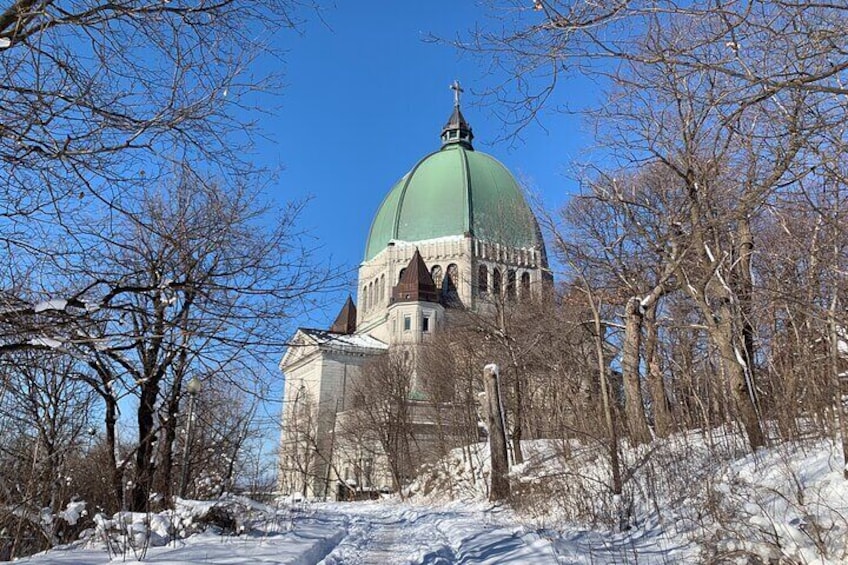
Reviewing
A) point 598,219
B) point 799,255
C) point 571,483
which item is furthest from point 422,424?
point 799,255

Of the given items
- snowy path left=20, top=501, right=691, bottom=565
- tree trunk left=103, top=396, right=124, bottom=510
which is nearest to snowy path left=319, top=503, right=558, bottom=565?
snowy path left=20, top=501, right=691, bottom=565

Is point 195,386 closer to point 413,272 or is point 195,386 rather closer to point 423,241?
point 413,272

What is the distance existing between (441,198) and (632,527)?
48.8 m

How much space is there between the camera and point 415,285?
1959 inches

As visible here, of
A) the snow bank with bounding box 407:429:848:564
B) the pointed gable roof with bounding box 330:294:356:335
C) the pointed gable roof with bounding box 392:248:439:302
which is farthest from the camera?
the pointed gable roof with bounding box 330:294:356:335

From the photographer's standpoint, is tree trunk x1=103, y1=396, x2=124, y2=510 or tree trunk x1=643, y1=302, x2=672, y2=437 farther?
tree trunk x1=643, y1=302, x2=672, y2=437

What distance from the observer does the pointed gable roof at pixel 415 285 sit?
49500 millimetres

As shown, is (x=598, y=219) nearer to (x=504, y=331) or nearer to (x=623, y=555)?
(x=504, y=331)

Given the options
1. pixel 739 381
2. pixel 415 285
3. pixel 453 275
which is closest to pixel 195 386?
pixel 739 381

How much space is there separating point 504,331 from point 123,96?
17.1 m

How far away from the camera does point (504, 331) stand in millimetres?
20766

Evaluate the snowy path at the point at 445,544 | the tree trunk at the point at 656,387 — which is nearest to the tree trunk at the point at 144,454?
the snowy path at the point at 445,544

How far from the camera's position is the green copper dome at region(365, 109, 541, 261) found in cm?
5372

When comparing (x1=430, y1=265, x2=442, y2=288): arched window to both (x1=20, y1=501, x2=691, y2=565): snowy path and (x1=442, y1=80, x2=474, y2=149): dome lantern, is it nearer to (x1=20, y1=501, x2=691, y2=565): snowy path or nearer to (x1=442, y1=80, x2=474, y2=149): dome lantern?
(x1=442, y1=80, x2=474, y2=149): dome lantern
